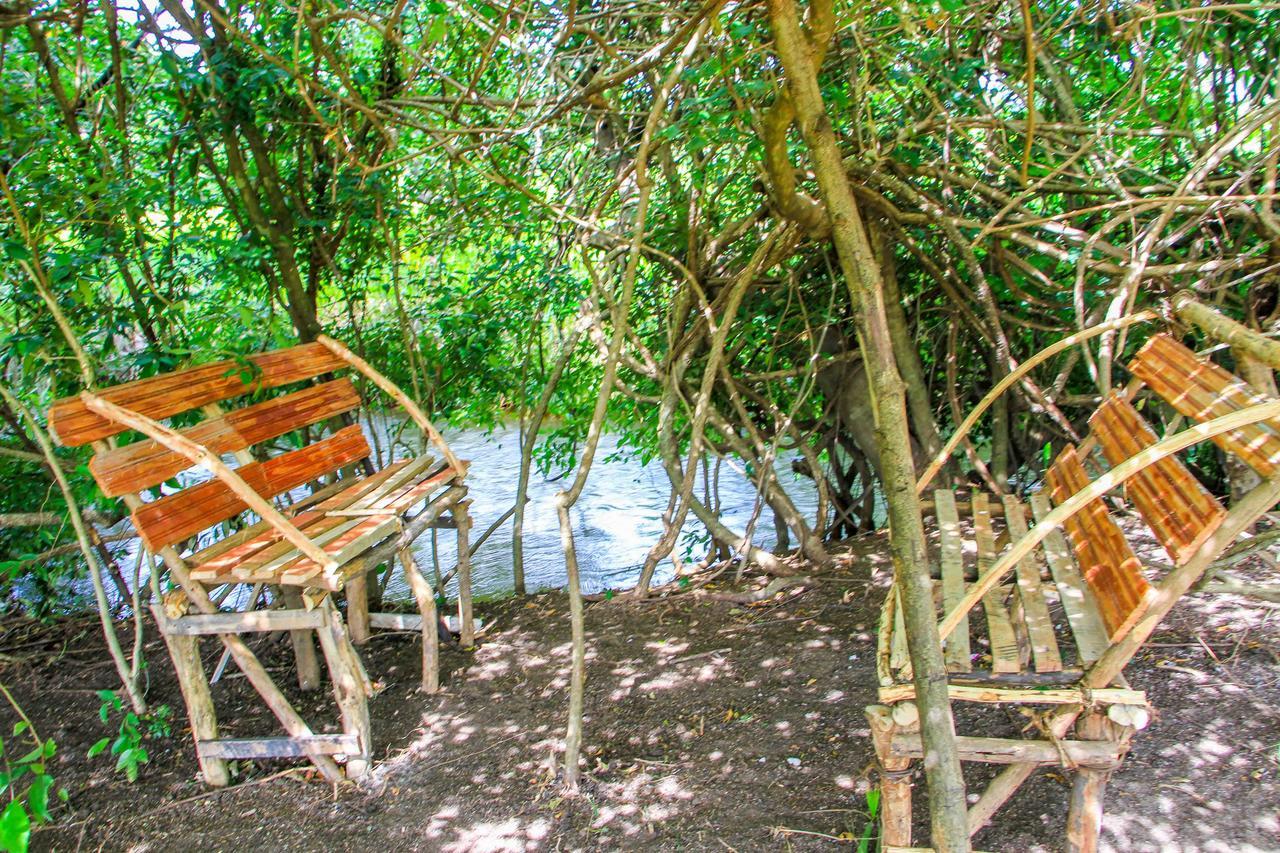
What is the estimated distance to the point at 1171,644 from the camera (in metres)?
3.30

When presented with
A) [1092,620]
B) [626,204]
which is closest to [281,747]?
[1092,620]

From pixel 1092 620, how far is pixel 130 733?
117 inches

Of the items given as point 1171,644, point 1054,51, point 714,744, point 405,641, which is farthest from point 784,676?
point 1054,51

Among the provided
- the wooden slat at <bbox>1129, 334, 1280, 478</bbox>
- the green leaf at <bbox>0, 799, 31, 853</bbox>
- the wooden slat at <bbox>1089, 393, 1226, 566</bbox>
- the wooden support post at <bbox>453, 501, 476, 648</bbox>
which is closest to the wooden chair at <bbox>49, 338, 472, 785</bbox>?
the wooden support post at <bbox>453, 501, 476, 648</bbox>

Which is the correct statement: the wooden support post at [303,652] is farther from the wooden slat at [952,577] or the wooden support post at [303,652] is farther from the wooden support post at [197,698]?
the wooden slat at [952,577]

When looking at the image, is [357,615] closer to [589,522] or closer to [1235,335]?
[1235,335]

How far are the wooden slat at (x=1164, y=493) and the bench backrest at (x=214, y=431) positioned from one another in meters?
2.72

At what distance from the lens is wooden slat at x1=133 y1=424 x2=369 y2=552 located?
111 inches

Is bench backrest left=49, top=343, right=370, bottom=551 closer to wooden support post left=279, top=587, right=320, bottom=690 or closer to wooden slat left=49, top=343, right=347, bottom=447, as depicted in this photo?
wooden slat left=49, top=343, right=347, bottom=447

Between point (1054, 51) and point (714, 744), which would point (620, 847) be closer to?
point (714, 744)

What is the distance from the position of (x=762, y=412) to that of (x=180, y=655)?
3.27 meters

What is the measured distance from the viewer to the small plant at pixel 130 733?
9.68ft

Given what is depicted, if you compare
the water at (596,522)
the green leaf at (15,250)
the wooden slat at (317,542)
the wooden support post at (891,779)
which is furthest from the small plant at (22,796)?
the water at (596,522)

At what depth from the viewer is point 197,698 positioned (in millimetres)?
3006
